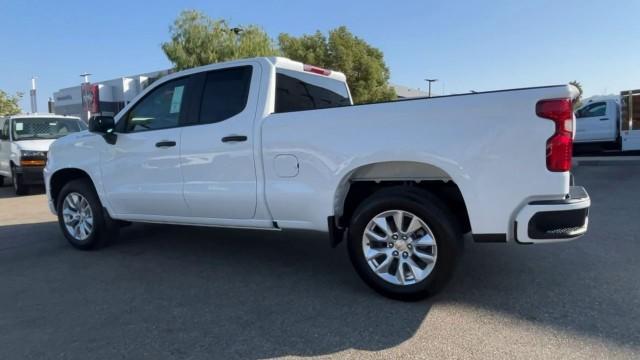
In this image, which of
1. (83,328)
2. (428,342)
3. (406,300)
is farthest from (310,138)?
(83,328)

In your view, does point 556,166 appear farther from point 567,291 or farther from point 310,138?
point 310,138

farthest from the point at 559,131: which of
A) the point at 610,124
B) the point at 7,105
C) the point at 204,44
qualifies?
the point at 7,105

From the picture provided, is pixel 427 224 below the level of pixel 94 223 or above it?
above

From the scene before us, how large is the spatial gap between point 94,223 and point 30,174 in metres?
6.74

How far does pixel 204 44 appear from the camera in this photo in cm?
2452

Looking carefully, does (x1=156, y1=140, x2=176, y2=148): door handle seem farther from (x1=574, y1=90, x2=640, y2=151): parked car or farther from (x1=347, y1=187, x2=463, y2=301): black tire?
(x1=574, y1=90, x2=640, y2=151): parked car

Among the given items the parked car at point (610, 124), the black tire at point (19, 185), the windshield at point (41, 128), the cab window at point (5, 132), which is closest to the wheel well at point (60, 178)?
the black tire at point (19, 185)

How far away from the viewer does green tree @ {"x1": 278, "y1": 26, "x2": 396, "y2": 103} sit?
1156 inches

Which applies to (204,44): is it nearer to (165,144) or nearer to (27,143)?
(27,143)

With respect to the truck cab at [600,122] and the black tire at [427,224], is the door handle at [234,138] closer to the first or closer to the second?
the black tire at [427,224]

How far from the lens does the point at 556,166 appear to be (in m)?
3.22

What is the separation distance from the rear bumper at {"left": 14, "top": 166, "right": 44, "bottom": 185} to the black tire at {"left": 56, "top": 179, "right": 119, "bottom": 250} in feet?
20.2

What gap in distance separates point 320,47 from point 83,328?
28.2 meters

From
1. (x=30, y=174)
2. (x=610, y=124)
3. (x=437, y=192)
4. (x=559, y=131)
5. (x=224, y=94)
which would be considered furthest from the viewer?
(x=610, y=124)
